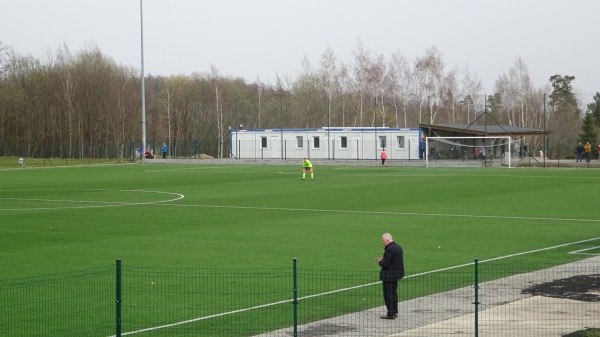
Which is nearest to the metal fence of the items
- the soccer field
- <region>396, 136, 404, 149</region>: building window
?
the soccer field

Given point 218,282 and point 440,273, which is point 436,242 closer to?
point 440,273

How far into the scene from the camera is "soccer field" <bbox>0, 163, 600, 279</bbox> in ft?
77.5

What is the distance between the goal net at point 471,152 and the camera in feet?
262

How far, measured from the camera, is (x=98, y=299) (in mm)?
17609

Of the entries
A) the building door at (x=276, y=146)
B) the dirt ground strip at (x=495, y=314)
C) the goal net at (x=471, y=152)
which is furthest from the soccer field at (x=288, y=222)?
the building door at (x=276, y=146)

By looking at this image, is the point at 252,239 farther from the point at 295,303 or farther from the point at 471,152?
the point at 471,152

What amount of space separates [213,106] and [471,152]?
52.2 metres

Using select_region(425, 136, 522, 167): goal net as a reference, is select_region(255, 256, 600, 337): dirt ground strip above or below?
below

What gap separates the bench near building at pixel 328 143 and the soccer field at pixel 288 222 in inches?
1341

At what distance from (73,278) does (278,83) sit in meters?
123

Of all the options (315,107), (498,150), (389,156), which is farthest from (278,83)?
(498,150)

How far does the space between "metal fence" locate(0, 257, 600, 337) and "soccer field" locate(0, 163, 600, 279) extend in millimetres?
1662

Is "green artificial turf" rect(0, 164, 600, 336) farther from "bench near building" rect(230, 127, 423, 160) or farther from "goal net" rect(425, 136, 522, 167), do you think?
"bench near building" rect(230, 127, 423, 160)

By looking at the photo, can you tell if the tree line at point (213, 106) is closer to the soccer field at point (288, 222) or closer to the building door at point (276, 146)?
the building door at point (276, 146)
